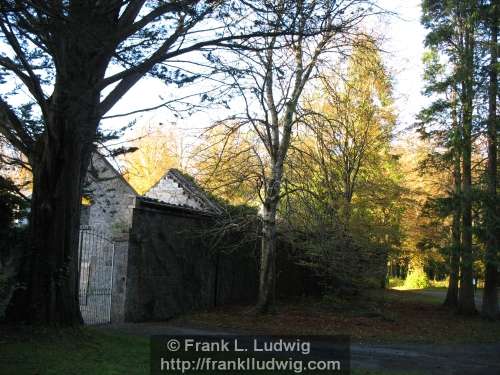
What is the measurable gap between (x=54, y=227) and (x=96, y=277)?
5.85 m

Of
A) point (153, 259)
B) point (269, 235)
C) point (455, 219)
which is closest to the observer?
point (153, 259)

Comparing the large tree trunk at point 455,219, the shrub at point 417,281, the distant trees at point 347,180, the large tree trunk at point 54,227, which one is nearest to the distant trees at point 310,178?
the distant trees at point 347,180

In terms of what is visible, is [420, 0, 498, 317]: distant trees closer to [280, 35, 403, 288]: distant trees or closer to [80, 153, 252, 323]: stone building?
[280, 35, 403, 288]: distant trees

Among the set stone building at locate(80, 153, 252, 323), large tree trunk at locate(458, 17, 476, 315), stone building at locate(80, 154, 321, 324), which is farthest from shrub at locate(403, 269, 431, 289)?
stone building at locate(80, 153, 252, 323)

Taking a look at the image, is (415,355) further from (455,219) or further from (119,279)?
(455,219)

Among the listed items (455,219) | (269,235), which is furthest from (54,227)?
(455,219)

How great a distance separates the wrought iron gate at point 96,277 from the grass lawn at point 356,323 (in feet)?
6.58

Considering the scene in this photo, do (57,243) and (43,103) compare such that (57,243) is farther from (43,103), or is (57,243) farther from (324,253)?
(324,253)

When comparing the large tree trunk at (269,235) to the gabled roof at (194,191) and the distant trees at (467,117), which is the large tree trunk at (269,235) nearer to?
the gabled roof at (194,191)

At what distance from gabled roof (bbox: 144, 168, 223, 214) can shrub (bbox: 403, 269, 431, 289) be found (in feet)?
88.5

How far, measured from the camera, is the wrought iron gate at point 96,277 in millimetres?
14336

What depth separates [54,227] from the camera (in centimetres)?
987

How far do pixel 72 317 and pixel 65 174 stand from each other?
265 cm

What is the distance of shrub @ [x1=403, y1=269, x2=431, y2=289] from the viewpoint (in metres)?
44.0
